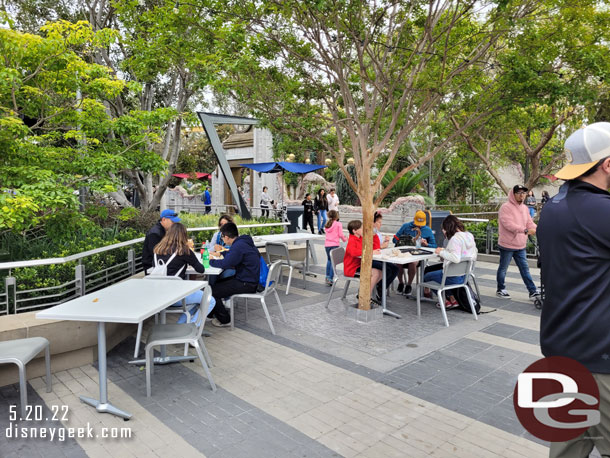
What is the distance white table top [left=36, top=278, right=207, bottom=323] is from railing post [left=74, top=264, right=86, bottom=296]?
888 millimetres

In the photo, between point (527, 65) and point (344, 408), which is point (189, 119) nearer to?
point (527, 65)

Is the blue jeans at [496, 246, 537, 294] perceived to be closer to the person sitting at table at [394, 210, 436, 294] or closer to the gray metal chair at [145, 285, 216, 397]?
the person sitting at table at [394, 210, 436, 294]

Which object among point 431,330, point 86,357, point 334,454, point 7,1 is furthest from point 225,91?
point 7,1

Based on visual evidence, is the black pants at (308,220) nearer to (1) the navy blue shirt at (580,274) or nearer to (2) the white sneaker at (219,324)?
(2) the white sneaker at (219,324)

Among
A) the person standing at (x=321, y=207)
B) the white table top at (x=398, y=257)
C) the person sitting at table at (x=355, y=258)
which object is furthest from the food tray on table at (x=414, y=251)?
the person standing at (x=321, y=207)

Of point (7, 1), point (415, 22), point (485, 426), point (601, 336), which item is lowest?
point (485, 426)

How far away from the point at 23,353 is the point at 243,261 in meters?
2.81

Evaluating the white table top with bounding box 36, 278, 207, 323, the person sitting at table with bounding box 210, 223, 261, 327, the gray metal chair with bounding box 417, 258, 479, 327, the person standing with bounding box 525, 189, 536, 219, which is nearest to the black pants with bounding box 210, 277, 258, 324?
the person sitting at table with bounding box 210, 223, 261, 327

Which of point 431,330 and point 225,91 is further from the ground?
point 225,91

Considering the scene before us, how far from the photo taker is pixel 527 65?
670 centimetres

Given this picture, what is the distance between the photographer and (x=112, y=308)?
12.5 ft

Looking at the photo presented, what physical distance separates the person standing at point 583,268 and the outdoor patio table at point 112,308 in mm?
2865

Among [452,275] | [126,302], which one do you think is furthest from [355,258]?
[126,302]

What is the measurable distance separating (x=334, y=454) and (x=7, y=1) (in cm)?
1764
